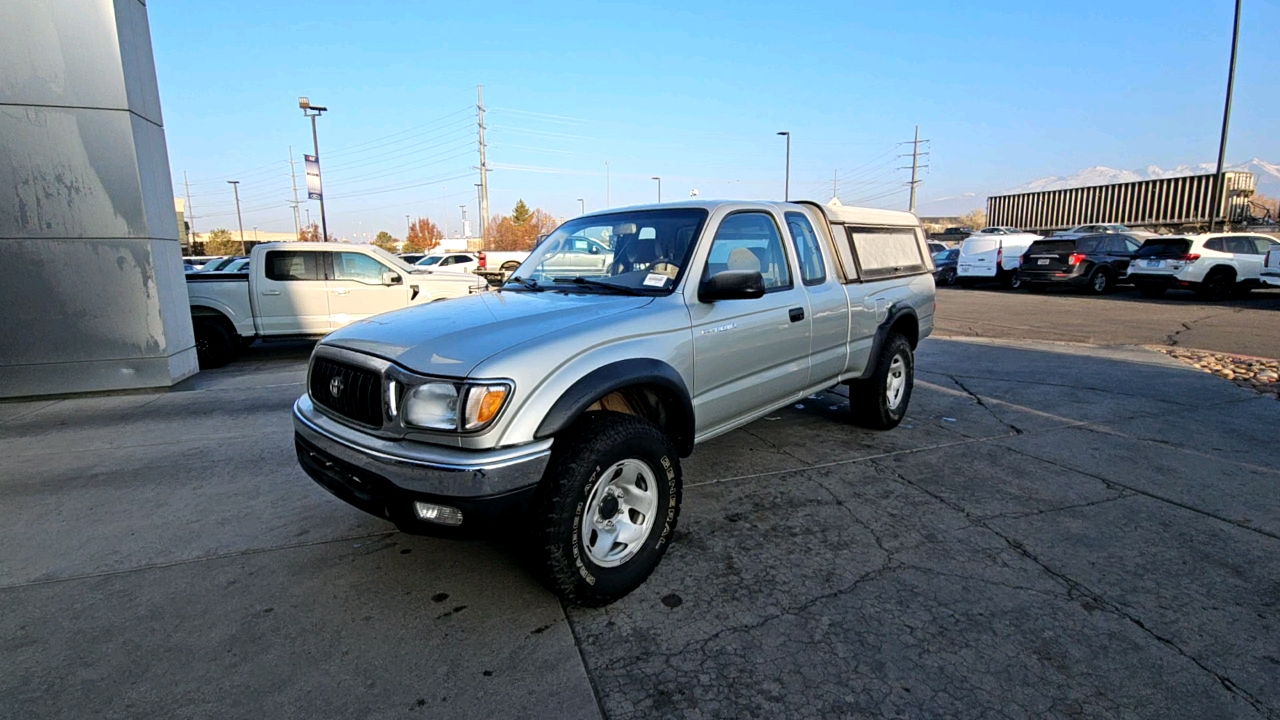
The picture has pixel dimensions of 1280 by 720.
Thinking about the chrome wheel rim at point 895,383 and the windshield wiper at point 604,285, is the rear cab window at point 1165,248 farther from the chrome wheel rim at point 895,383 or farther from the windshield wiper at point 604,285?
the windshield wiper at point 604,285

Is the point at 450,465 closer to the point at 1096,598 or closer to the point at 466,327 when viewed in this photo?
the point at 466,327

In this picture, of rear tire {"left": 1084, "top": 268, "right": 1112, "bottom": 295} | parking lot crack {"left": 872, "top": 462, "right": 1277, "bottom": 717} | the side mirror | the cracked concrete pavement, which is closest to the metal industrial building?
the side mirror

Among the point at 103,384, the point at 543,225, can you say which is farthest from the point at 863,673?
the point at 543,225

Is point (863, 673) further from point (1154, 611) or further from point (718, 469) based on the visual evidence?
point (718, 469)

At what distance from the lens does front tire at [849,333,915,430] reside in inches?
204

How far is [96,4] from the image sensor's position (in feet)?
22.5

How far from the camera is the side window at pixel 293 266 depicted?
9805 mm

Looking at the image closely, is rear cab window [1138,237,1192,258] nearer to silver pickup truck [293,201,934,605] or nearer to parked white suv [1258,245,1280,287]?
parked white suv [1258,245,1280,287]

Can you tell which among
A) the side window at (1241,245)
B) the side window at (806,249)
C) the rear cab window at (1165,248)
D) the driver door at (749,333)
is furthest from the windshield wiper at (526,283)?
the side window at (1241,245)

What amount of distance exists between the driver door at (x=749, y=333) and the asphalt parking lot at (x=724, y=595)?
664 millimetres

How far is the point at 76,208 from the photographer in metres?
6.97

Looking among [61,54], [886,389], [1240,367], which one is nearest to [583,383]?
[886,389]

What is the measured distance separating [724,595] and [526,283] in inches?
86.9

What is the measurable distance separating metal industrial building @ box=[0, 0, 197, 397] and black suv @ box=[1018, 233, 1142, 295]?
20.8 meters
